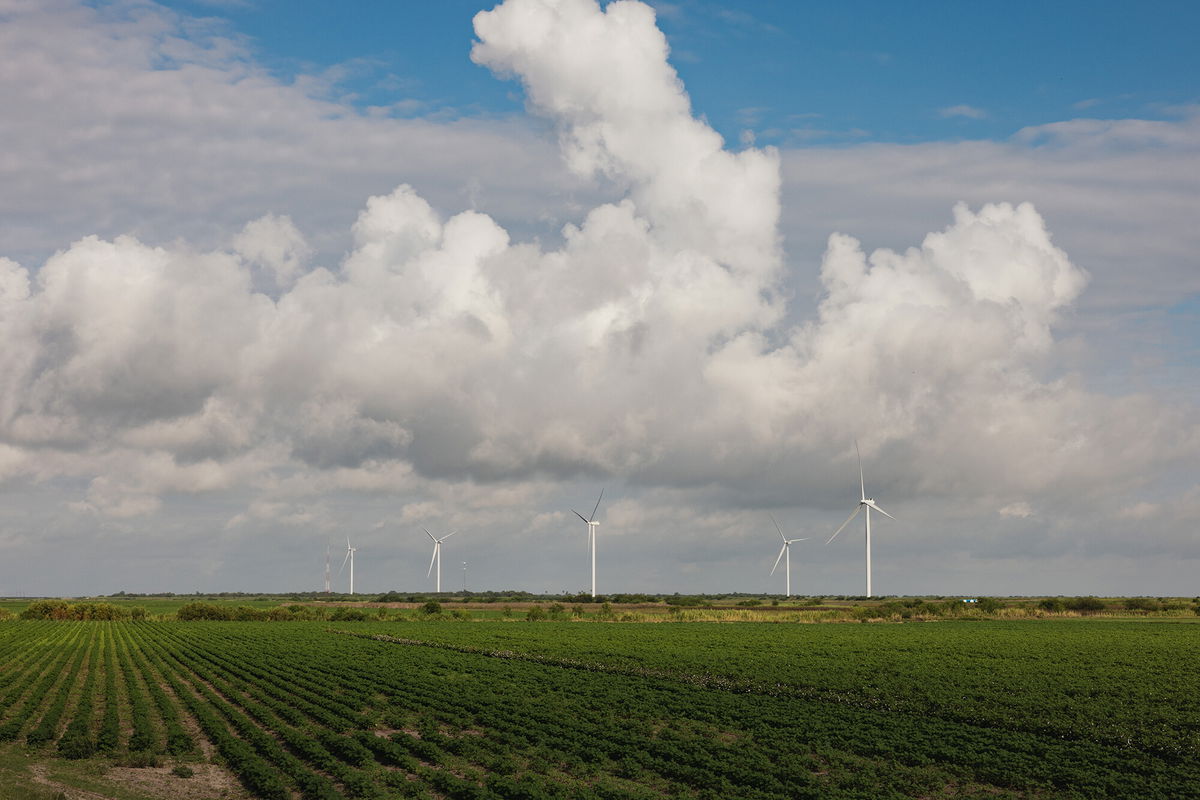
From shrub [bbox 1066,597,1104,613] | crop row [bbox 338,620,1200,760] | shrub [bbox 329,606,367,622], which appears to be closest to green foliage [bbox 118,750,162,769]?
crop row [bbox 338,620,1200,760]

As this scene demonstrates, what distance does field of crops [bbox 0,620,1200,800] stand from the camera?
31172 mm

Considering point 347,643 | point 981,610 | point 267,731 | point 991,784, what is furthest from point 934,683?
point 981,610

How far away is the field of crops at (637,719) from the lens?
3117cm

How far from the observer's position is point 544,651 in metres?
82.3

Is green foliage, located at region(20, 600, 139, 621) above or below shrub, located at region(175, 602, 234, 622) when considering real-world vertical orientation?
below

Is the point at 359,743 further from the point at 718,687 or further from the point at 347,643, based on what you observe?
the point at 347,643

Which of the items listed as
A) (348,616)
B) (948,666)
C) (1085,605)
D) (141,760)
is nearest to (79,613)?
(348,616)

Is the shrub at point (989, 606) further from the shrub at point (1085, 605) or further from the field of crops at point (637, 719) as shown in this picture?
the field of crops at point (637, 719)

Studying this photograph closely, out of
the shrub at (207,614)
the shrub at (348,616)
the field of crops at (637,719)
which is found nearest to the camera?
the field of crops at (637,719)

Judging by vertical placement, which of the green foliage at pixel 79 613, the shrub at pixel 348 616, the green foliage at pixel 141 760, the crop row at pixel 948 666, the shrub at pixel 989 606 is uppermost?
the green foliage at pixel 141 760

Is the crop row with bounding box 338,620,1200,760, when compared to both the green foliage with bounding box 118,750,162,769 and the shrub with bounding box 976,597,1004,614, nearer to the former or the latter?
the green foliage with bounding box 118,750,162,769

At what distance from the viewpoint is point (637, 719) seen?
43281mm

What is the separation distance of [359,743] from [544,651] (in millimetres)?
46229

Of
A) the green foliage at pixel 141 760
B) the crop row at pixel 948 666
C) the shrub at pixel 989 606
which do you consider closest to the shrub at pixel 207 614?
the crop row at pixel 948 666
